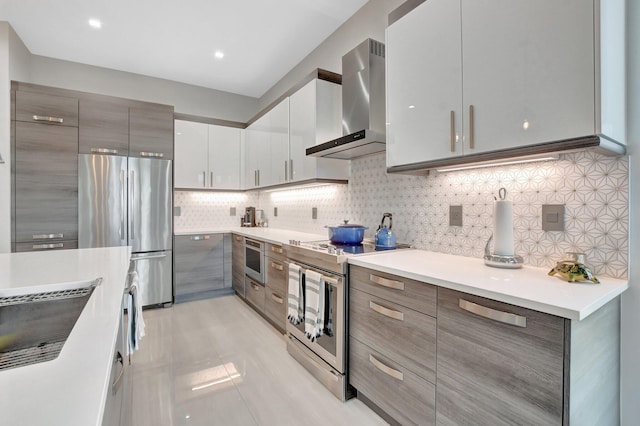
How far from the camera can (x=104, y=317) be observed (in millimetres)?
853

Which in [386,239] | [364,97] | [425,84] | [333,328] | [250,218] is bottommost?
[333,328]

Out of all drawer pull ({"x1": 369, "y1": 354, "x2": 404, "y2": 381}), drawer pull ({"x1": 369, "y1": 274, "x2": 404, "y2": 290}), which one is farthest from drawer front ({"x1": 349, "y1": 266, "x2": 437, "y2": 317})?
drawer pull ({"x1": 369, "y1": 354, "x2": 404, "y2": 381})

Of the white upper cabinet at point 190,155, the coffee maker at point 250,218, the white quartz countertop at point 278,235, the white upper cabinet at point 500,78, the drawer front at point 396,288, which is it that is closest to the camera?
the white upper cabinet at point 500,78

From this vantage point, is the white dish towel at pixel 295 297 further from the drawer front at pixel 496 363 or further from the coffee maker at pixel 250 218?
the coffee maker at pixel 250 218

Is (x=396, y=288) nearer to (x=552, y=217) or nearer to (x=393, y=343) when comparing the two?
(x=393, y=343)

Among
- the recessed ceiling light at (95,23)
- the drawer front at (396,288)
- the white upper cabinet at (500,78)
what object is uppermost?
the recessed ceiling light at (95,23)

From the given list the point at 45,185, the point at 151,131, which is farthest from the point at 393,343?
the point at 45,185

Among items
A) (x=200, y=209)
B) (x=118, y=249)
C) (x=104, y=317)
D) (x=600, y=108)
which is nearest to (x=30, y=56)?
(x=200, y=209)

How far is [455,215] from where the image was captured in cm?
193

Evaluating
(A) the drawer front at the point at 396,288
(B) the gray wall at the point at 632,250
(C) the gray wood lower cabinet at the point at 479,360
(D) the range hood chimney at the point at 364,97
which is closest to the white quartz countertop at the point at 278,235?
(D) the range hood chimney at the point at 364,97

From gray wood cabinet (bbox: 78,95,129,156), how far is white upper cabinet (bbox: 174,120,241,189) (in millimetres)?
602

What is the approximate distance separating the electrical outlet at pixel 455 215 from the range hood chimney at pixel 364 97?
672mm

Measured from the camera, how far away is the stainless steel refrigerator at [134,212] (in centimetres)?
315

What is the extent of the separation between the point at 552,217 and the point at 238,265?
3.24 meters
